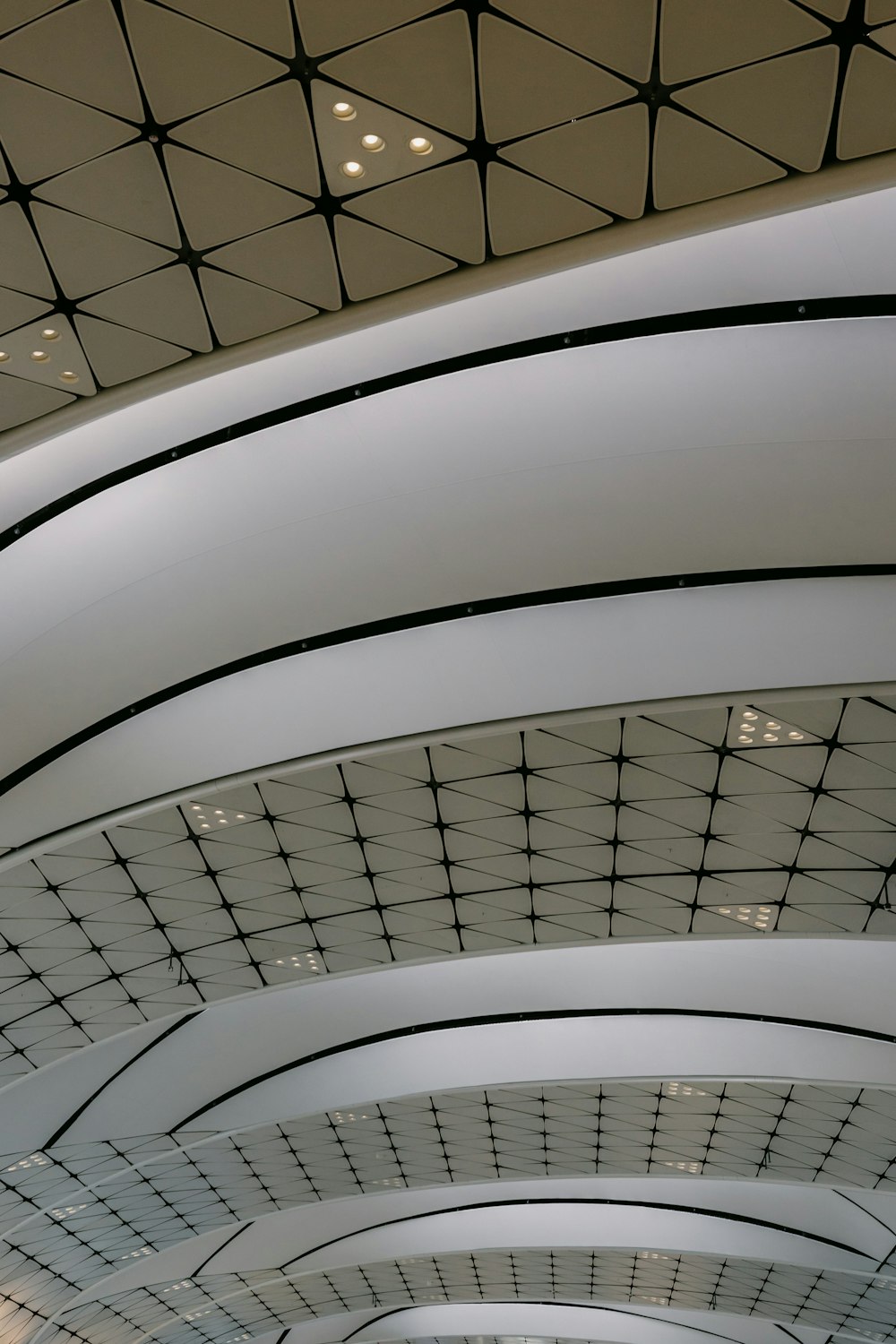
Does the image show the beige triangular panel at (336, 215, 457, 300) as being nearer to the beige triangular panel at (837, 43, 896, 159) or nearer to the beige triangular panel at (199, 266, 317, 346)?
the beige triangular panel at (199, 266, 317, 346)

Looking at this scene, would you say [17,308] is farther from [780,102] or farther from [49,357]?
[780,102]

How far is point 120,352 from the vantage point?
1327cm

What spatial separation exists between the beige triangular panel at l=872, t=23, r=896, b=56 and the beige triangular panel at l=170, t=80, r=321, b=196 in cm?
540

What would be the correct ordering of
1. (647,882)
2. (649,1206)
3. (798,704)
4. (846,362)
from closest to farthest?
1. (846,362)
2. (798,704)
3. (647,882)
4. (649,1206)

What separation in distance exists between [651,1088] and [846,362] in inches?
1071

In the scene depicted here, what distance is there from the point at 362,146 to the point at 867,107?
4924 mm

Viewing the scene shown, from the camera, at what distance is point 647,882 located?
2577 centimetres

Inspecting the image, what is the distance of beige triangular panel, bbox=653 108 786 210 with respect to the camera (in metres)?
10.6

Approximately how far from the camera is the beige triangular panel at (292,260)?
11883mm

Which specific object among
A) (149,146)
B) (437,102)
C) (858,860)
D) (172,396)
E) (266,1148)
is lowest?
(266,1148)

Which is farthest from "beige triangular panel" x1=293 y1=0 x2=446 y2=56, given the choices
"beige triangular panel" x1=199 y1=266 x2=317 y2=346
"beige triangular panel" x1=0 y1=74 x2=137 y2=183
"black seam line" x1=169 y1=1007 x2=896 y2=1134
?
"black seam line" x1=169 y1=1007 x2=896 y2=1134

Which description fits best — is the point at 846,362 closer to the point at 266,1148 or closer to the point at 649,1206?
the point at 266,1148

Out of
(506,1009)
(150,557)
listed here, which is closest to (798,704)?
(150,557)

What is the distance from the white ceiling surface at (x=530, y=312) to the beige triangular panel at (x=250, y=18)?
468cm
